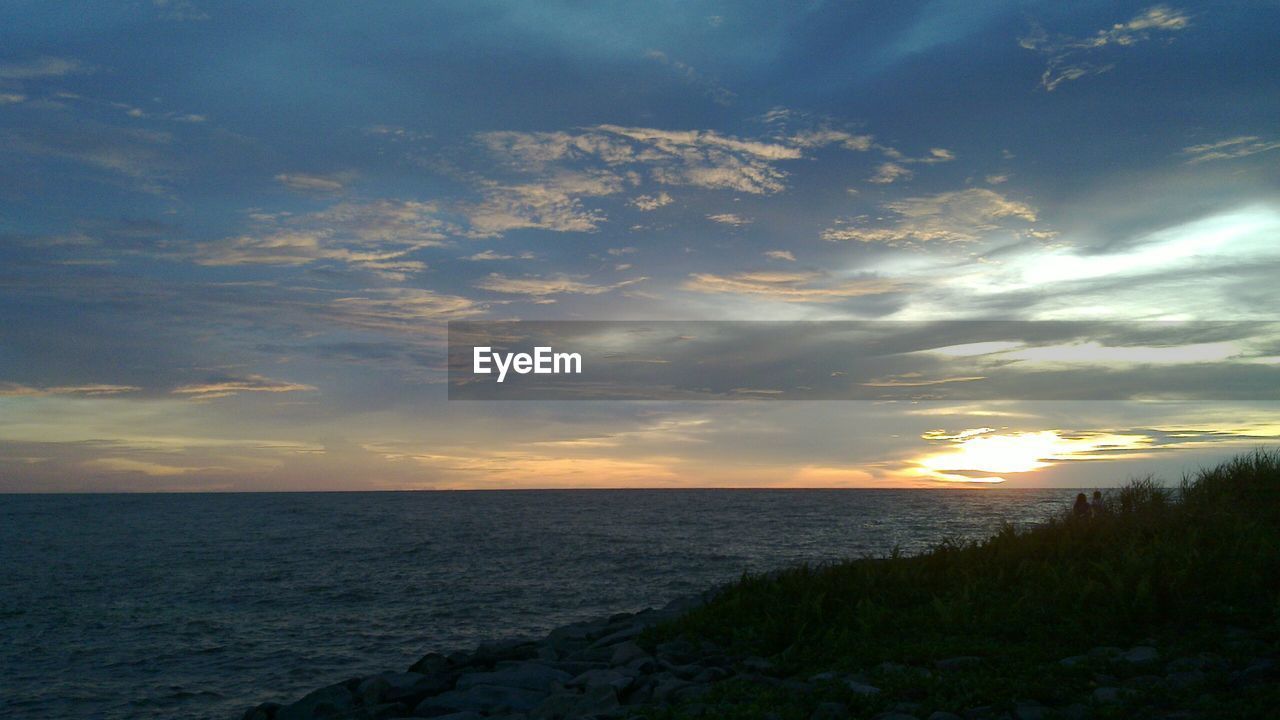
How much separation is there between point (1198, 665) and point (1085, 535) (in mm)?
8872

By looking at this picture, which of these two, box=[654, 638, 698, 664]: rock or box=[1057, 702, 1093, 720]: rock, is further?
box=[654, 638, 698, 664]: rock

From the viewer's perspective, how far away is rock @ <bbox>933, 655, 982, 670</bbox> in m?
10.3

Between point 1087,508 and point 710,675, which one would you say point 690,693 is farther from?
point 1087,508

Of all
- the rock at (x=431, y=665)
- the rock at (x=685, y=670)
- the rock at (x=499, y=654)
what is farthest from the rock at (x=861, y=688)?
the rock at (x=431, y=665)

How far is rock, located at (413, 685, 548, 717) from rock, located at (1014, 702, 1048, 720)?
6.82 metres

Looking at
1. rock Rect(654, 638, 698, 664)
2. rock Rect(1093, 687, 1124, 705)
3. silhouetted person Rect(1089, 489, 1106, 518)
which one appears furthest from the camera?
silhouetted person Rect(1089, 489, 1106, 518)

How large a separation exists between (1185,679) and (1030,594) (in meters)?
4.31

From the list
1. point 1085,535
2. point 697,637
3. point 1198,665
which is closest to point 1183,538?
point 1085,535

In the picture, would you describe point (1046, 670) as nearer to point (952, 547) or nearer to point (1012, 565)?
point (1012, 565)

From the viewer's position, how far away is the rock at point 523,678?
514 inches

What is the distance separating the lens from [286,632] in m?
25.8

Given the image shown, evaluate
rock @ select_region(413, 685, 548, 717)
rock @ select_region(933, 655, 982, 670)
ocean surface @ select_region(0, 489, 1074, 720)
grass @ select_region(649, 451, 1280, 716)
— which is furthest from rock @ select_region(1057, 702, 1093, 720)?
ocean surface @ select_region(0, 489, 1074, 720)

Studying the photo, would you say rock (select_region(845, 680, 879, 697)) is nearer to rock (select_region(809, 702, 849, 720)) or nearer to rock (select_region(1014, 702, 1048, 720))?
rock (select_region(809, 702, 849, 720))

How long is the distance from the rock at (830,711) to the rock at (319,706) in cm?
878
